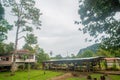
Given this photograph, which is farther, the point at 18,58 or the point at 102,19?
the point at 18,58

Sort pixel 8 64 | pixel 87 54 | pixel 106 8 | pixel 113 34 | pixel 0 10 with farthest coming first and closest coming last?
1. pixel 87 54
2. pixel 8 64
3. pixel 0 10
4. pixel 113 34
5. pixel 106 8

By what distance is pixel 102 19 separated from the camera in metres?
18.7

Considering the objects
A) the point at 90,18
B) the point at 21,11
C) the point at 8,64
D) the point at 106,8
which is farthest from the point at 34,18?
the point at 106,8

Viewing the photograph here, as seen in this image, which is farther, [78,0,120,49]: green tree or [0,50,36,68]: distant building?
[0,50,36,68]: distant building

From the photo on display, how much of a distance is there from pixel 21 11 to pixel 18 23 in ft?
9.10

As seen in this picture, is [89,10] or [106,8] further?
[89,10]

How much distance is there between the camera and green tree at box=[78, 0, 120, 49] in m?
17.1

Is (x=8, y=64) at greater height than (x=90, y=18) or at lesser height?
lesser

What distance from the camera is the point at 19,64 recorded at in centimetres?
4972

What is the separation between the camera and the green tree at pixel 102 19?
1711 centimetres

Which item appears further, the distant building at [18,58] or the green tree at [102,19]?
the distant building at [18,58]

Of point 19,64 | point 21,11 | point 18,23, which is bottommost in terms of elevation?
point 19,64

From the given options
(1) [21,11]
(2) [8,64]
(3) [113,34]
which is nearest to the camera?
(3) [113,34]

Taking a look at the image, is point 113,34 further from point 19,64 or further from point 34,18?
point 19,64
